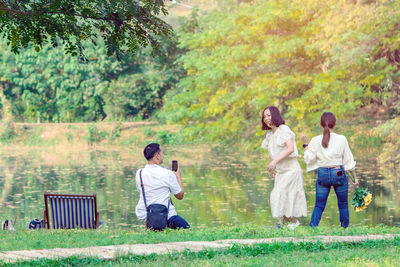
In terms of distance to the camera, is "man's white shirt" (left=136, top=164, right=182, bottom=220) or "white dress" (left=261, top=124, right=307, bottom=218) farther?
"white dress" (left=261, top=124, right=307, bottom=218)

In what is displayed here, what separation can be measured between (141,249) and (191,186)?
50.7ft

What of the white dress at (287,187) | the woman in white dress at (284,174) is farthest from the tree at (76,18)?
the white dress at (287,187)

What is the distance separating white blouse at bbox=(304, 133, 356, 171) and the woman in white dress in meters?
0.22

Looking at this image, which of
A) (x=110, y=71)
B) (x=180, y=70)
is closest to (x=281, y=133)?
(x=180, y=70)

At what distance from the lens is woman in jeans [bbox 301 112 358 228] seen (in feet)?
30.0

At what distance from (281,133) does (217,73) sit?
62.6 ft

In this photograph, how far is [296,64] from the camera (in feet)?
88.6

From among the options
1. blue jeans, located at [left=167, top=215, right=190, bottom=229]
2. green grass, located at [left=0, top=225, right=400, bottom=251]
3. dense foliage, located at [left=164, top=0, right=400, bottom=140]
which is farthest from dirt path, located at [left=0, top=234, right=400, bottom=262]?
dense foliage, located at [left=164, top=0, right=400, bottom=140]

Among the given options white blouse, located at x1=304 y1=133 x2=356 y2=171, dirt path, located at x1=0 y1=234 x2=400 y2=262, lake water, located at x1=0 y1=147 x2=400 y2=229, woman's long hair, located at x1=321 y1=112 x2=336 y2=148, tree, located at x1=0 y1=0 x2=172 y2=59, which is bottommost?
lake water, located at x1=0 y1=147 x2=400 y2=229

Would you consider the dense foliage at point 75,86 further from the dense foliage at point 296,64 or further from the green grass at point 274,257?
the green grass at point 274,257

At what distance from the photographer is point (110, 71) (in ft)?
159

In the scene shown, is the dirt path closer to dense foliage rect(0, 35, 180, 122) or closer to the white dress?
the white dress

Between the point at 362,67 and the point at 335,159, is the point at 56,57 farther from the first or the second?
the point at 335,159

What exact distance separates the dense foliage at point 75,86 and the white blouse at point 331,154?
3731 cm
